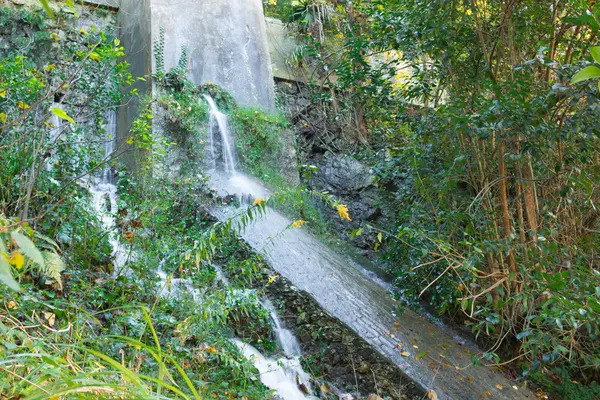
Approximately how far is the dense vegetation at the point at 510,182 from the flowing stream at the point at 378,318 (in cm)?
29

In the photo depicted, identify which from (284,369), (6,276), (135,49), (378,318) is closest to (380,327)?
(378,318)

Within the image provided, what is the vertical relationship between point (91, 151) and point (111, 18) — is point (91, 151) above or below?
below

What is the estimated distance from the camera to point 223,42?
10.4 m

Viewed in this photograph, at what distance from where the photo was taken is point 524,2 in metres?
5.66

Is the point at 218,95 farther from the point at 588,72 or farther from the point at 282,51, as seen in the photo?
the point at 588,72

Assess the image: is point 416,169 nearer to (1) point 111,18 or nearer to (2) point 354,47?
(2) point 354,47

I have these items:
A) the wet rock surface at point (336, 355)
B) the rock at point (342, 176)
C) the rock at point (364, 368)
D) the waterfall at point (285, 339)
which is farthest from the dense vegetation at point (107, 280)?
the rock at point (342, 176)

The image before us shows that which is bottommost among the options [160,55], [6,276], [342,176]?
[342,176]

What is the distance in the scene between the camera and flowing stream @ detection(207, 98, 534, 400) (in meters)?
5.04

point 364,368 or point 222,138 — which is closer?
point 364,368

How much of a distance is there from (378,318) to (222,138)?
4.63 meters

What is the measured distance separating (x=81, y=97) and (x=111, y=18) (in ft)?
6.89

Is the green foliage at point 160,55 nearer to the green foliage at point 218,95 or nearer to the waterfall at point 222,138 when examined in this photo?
the green foliage at point 218,95

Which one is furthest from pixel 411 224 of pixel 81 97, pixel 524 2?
pixel 81 97
